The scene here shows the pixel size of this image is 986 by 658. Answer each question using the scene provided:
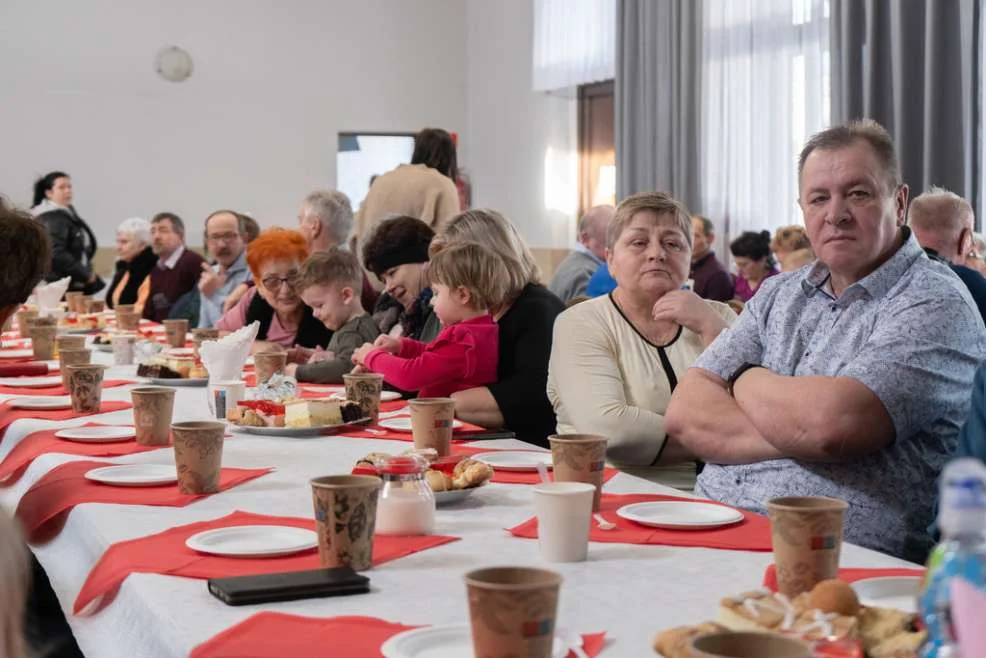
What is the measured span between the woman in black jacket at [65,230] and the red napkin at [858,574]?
7.97 meters

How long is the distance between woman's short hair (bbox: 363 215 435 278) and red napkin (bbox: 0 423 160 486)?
158 cm

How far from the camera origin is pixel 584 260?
634 centimetres

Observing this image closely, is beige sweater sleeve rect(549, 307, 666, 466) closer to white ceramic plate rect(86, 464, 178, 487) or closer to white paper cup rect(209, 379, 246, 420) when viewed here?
white paper cup rect(209, 379, 246, 420)

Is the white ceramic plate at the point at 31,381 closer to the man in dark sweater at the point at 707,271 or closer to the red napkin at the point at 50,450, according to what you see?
the red napkin at the point at 50,450

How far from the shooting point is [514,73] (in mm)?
10570

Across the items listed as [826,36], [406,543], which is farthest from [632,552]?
[826,36]

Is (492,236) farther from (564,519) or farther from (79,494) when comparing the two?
(564,519)

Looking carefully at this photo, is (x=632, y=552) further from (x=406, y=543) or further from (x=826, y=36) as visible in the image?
(x=826, y=36)

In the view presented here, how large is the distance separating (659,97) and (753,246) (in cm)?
184

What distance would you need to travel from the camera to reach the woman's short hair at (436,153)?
5805 millimetres

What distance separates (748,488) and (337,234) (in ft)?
11.1

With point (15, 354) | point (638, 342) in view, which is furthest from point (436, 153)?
point (638, 342)

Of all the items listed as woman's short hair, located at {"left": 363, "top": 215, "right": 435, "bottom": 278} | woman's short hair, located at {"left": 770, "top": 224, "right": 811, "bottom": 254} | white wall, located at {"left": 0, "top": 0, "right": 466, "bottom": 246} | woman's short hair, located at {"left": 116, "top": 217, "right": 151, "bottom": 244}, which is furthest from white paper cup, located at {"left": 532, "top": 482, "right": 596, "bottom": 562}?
white wall, located at {"left": 0, "top": 0, "right": 466, "bottom": 246}

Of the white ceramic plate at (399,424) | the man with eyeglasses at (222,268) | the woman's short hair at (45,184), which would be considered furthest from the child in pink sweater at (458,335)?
the woman's short hair at (45,184)
